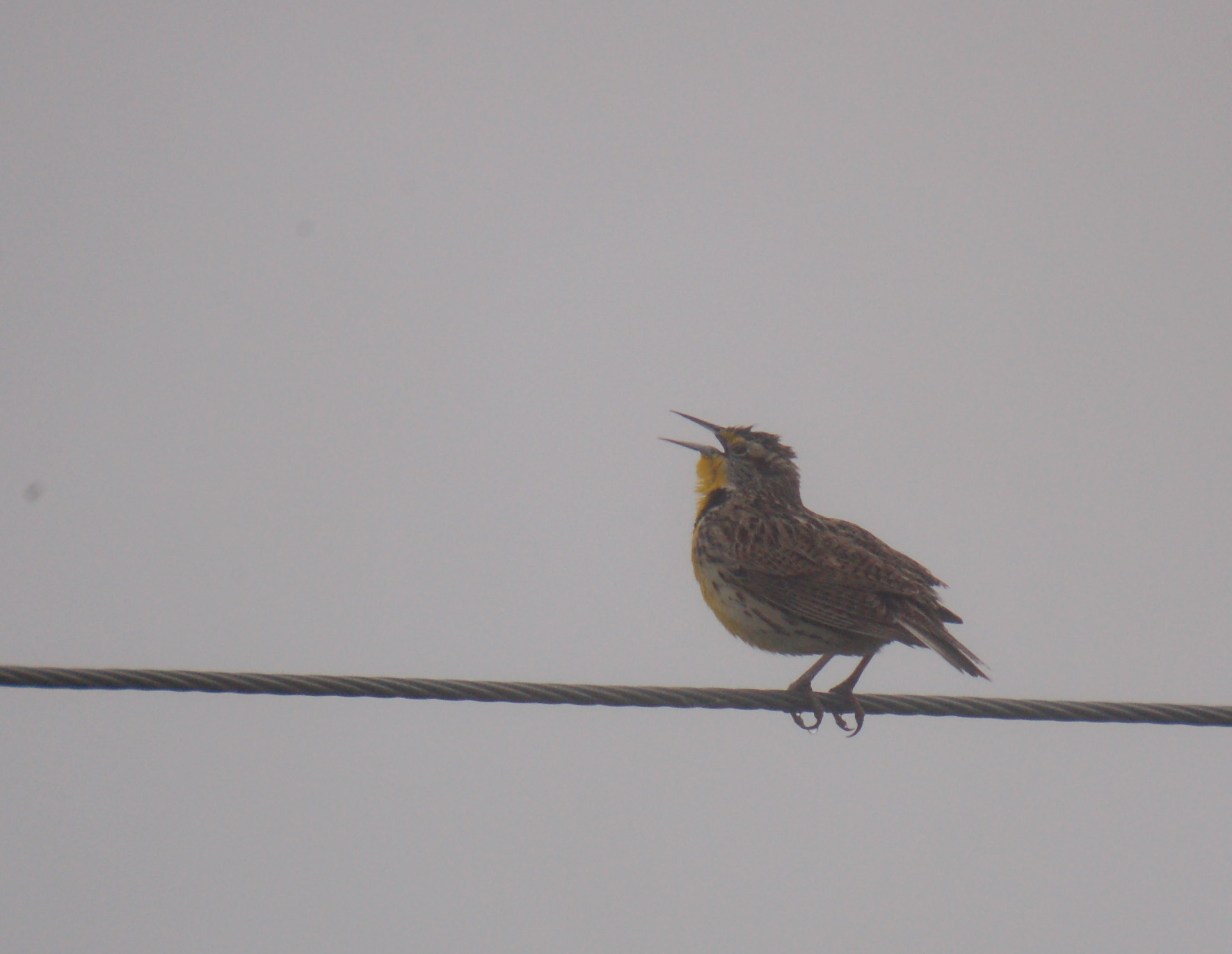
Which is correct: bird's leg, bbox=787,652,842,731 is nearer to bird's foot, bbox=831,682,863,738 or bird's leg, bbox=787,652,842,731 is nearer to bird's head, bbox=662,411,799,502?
bird's foot, bbox=831,682,863,738

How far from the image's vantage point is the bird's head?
27.1ft

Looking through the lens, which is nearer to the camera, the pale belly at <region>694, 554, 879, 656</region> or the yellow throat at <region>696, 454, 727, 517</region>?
the pale belly at <region>694, 554, 879, 656</region>

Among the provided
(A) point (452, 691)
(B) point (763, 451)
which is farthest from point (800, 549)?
(A) point (452, 691)

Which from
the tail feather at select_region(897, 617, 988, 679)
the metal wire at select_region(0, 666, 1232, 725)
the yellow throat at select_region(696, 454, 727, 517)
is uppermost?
the yellow throat at select_region(696, 454, 727, 517)

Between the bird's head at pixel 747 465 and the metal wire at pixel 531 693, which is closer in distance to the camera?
the metal wire at pixel 531 693

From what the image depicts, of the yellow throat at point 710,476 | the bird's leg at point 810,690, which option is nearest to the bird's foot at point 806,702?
the bird's leg at point 810,690

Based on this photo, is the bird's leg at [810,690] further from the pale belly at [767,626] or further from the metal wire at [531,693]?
the metal wire at [531,693]

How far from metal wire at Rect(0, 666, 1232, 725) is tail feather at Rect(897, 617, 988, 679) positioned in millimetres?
1045

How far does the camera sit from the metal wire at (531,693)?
14.0ft

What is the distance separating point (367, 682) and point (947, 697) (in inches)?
77.1

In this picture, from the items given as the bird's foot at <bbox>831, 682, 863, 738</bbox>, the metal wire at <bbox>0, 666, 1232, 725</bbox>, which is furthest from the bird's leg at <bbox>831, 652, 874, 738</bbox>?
the metal wire at <bbox>0, 666, 1232, 725</bbox>

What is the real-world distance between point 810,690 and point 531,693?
86.6 inches

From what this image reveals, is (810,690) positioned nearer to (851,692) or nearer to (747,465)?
(851,692)

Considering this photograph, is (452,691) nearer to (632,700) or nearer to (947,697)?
(632,700)
